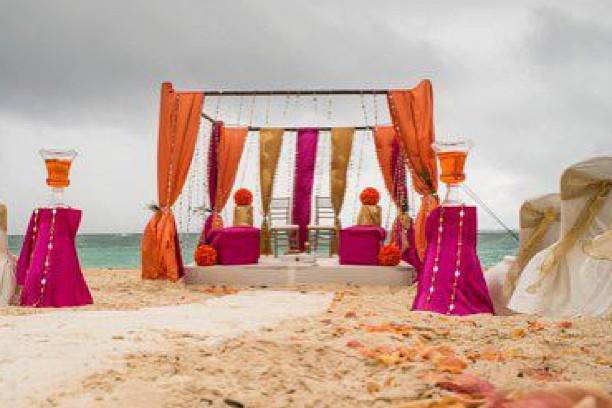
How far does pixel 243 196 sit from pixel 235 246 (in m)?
2.74

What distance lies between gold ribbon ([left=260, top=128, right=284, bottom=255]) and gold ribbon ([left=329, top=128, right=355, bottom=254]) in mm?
982

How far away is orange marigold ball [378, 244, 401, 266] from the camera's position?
27.5 feet

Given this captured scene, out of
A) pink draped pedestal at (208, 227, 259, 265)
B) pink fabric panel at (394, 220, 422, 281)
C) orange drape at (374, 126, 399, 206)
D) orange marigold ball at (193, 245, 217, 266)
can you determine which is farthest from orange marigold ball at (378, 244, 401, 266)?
orange marigold ball at (193, 245, 217, 266)

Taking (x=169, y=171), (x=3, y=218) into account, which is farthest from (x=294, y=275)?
(x=3, y=218)

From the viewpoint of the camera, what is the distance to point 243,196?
11.2 m

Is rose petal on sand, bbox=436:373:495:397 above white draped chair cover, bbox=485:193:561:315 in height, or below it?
below

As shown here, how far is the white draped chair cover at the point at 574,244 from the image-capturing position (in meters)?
4.48

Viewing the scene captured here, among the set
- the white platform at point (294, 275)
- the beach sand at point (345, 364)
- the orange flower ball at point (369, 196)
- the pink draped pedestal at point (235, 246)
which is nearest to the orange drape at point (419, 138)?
A: the white platform at point (294, 275)

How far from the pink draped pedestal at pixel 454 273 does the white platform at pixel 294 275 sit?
9.91ft

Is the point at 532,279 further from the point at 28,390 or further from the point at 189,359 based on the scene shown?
the point at 28,390

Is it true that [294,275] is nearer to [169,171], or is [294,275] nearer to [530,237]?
[169,171]

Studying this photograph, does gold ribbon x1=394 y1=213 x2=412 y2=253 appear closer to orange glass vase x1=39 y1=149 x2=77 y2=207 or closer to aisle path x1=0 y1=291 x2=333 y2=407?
aisle path x1=0 y1=291 x2=333 y2=407

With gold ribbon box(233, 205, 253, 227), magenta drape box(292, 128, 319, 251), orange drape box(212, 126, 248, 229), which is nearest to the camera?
orange drape box(212, 126, 248, 229)

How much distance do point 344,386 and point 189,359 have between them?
2.40 feet
